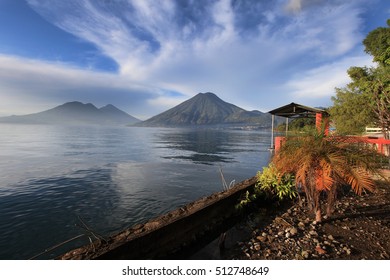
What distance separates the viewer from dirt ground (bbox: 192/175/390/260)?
4.49 m

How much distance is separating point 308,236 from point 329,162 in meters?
1.75

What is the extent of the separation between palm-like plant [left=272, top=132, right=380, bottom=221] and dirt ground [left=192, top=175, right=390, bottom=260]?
0.65 meters

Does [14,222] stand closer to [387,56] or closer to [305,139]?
[305,139]

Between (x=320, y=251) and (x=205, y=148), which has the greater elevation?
(x=320, y=251)

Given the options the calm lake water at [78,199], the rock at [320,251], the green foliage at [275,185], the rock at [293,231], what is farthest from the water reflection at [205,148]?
the rock at [320,251]

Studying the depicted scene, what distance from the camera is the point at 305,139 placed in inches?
216

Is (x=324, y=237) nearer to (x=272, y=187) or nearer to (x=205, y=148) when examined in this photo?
(x=272, y=187)

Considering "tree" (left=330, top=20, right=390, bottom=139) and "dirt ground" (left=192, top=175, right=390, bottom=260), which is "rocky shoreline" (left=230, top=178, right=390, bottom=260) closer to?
"dirt ground" (left=192, top=175, right=390, bottom=260)

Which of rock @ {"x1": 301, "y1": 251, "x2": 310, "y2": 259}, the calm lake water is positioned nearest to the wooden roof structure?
the calm lake water

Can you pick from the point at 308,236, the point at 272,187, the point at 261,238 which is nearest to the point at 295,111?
the point at 272,187

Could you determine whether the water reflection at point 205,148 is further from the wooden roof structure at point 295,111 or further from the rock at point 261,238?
the rock at point 261,238

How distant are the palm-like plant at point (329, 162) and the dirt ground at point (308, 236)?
0.65 m

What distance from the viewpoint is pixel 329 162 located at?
16.1 ft
